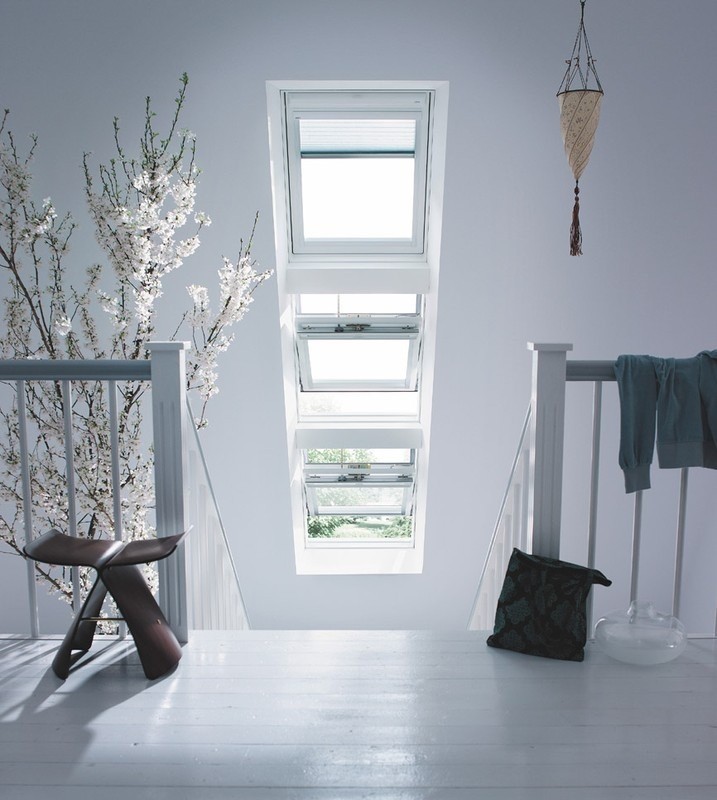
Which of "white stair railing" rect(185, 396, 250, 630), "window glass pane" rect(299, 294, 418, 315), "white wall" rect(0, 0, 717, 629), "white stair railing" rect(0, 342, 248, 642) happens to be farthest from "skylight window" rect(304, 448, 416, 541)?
"white stair railing" rect(0, 342, 248, 642)

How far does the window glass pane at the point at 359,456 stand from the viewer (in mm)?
4270

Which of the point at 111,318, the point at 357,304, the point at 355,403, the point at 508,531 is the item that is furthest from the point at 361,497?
the point at 111,318

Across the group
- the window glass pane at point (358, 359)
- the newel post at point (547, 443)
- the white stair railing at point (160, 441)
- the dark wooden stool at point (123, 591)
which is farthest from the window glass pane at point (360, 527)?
the dark wooden stool at point (123, 591)

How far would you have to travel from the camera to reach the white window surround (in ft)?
10.2

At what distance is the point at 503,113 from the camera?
2877mm

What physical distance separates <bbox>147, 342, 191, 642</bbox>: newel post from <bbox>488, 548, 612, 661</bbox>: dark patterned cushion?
901mm

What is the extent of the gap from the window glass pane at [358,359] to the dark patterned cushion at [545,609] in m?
Result: 2.04

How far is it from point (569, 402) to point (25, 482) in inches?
91.7

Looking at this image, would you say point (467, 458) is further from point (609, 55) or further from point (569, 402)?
point (609, 55)

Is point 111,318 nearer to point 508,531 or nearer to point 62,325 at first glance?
point 62,325

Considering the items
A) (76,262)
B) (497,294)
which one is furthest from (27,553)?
(497,294)

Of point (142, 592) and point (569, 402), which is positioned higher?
point (569, 402)

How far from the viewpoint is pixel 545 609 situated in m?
2.05

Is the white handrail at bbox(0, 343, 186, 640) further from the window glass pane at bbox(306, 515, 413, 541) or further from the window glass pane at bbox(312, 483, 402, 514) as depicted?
the window glass pane at bbox(306, 515, 413, 541)
